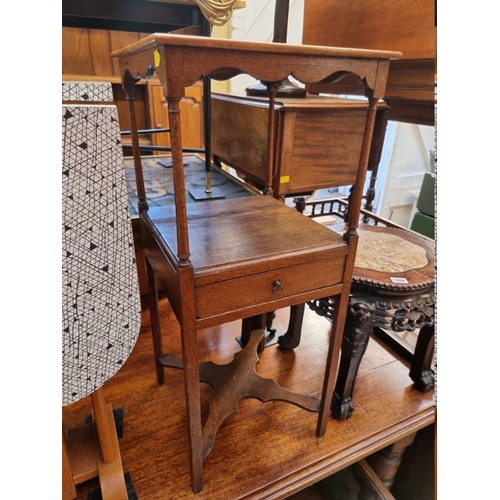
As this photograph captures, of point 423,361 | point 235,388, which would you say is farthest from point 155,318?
point 423,361

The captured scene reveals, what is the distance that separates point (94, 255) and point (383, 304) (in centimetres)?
72

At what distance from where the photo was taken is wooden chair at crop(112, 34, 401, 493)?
547mm

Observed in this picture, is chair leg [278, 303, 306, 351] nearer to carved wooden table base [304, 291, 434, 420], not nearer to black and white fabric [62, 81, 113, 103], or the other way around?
carved wooden table base [304, 291, 434, 420]

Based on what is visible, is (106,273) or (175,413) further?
(175,413)

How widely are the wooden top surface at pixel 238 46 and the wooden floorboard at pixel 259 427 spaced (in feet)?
2.98

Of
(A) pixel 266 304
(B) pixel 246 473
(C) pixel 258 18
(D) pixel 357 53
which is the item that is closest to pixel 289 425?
(B) pixel 246 473

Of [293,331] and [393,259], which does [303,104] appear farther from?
[293,331]

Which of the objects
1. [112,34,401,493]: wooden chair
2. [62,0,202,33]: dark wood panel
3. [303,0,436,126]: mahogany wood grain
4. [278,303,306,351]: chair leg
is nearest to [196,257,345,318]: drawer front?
[112,34,401,493]: wooden chair

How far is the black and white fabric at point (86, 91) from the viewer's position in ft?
1.67

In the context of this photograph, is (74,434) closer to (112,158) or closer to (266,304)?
(266,304)

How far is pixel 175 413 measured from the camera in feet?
3.40

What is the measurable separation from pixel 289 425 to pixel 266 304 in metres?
0.49

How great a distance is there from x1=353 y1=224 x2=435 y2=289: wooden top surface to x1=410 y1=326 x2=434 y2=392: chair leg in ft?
0.64

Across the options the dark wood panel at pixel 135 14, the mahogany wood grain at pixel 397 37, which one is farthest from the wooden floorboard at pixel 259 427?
the dark wood panel at pixel 135 14
